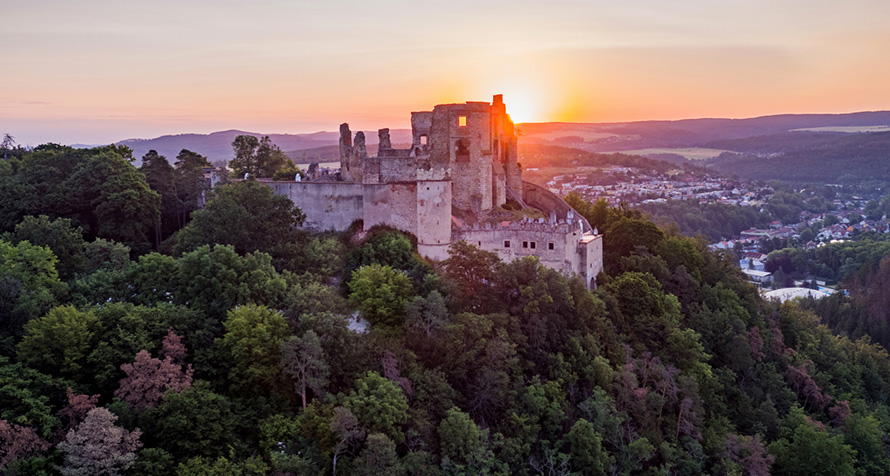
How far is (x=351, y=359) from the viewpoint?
27141mm

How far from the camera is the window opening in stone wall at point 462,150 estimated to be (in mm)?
41500

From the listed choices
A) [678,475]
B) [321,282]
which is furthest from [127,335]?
→ [678,475]

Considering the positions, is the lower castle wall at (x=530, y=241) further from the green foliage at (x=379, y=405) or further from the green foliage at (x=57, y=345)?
the green foliage at (x=57, y=345)

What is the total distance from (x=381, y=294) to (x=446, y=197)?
26.0 feet

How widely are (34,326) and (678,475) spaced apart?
→ 2861 centimetres

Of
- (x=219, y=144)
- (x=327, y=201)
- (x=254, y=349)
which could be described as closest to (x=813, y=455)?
(x=254, y=349)

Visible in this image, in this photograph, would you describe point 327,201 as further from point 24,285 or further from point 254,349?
point 24,285

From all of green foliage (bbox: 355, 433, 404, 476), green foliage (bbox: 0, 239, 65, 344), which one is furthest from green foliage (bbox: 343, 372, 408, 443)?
green foliage (bbox: 0, 239, 65, 344)

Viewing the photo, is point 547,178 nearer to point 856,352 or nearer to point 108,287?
point 856,352

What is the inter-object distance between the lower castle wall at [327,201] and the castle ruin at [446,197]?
6 cm

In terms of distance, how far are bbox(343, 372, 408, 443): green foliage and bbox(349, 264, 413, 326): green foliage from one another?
4781 mm

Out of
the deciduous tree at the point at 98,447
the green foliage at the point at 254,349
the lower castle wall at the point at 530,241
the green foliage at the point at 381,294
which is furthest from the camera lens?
the lower castle wall at the point at 530,241

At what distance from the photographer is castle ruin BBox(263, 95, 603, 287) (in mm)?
37000

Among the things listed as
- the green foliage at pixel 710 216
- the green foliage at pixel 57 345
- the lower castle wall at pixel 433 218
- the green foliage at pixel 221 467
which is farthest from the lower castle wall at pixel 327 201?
the green foliage at pixel 710 216
